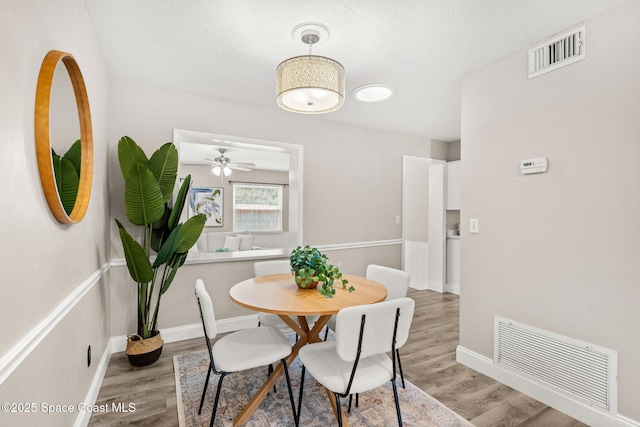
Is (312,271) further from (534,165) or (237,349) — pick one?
(534,165)

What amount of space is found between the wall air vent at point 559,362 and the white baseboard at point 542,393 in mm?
28

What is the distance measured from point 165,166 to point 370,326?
207 centimetres

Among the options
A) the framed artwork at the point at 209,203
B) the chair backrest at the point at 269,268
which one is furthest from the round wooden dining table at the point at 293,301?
the framed artwork at the point at 209,203

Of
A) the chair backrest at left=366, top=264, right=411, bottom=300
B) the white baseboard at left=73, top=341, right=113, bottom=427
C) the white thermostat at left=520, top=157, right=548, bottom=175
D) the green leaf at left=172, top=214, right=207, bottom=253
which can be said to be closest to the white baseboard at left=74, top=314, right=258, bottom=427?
the white baseboard at left=73, top=341, right=113, bottom=427

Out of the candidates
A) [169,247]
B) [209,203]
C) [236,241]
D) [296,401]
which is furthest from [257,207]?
[296,401]

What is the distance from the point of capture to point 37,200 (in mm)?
1128

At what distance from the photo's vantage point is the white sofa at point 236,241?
622cm

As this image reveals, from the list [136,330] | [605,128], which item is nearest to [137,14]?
[136,330]

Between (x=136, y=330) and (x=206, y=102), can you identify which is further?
(x=206, y=102)

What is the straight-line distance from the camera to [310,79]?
1789mm

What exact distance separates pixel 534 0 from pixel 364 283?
1986mm

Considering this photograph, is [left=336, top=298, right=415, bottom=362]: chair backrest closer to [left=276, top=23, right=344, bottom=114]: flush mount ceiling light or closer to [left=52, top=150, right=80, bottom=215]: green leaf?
[left=276, top=23, right=344, bottom=114]: flush mount ceiling light

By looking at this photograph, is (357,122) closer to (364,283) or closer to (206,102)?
(206,102)

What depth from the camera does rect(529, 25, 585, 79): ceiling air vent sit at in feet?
6.34
